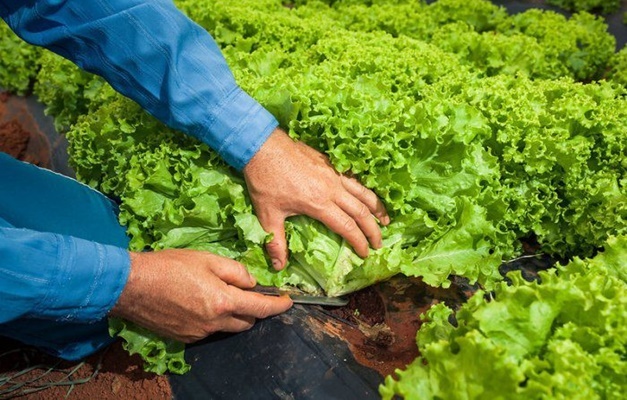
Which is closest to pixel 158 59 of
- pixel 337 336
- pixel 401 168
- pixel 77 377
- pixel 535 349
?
pixel 401 168

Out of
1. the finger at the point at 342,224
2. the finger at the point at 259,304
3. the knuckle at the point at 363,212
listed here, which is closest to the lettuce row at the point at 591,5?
the knuckle at the point at 363,212

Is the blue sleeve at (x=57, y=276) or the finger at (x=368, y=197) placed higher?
the finger at (x=368, y=197)

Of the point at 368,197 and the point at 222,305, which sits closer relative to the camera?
the point at 222,305

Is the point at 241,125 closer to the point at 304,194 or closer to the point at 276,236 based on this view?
the point at 304,194

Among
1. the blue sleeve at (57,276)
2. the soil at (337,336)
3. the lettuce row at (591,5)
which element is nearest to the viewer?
the blue sleeve at (57,276)

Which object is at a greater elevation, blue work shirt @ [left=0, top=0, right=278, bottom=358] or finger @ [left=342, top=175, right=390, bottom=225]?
blue work shirt @ [left=0, top=0, right=278, bottom=358]

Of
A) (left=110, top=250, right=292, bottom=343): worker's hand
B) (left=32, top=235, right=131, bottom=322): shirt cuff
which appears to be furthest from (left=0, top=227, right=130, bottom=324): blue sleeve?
(left=110, top=250, right=292, bottom=343): worker's hand

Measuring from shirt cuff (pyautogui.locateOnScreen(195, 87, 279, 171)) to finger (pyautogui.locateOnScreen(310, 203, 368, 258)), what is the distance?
1.64ft

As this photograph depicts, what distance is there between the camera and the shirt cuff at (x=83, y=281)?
101 inches

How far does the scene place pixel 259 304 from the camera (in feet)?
9.94

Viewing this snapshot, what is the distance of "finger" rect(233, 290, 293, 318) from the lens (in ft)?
9.64

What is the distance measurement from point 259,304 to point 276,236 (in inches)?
15.4

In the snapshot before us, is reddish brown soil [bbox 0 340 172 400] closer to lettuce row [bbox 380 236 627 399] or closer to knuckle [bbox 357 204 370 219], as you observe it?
knuckle [bbox 357 204 370 219]

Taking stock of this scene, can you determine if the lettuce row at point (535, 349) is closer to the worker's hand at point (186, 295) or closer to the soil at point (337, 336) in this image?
the soil at point (337, 336)
